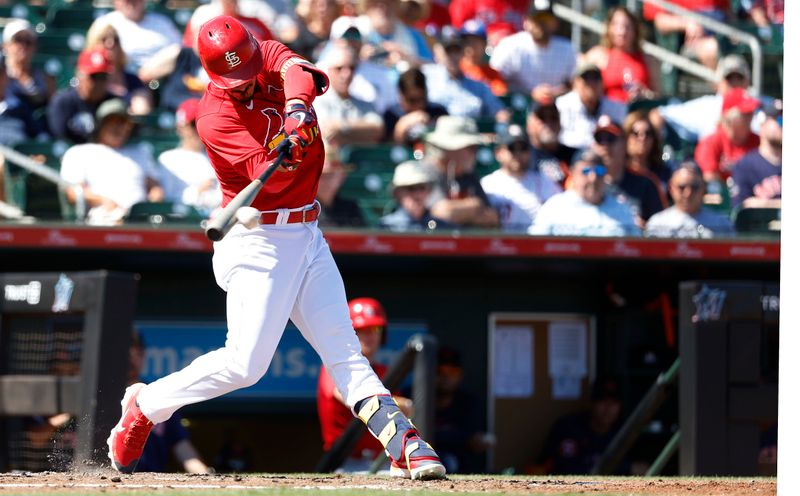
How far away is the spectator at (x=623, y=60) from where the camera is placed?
1059cm

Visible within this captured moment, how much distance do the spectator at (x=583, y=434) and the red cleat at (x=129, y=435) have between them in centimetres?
390

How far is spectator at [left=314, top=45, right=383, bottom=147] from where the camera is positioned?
9102 millimetres

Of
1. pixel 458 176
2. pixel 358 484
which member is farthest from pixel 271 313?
pixel 458 176

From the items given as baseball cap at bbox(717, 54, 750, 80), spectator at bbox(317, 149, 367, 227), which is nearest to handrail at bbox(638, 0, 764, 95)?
baseball cap at bbox(717, 54, 750, 80)

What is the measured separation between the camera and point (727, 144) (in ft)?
32.6

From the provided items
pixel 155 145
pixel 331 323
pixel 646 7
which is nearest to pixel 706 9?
pixel 646 7

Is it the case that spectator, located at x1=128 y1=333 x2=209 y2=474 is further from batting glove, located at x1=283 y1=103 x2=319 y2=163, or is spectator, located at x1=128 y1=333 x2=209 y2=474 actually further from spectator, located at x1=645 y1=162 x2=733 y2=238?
spectator, located at x1=645 y1=162 x2=733 y2=238

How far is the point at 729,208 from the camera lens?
9203 mm

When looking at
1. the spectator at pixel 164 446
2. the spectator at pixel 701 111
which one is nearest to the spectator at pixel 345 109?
the spectator at pixel 701 111

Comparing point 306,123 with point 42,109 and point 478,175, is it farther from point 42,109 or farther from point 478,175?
point 42,109

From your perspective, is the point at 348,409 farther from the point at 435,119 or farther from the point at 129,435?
the point at 435,119

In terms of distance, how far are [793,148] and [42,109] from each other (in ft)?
21.4

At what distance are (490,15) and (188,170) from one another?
3602mm

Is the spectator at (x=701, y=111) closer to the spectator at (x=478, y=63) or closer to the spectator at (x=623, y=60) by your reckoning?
the spectator at (x=623, y=60)
